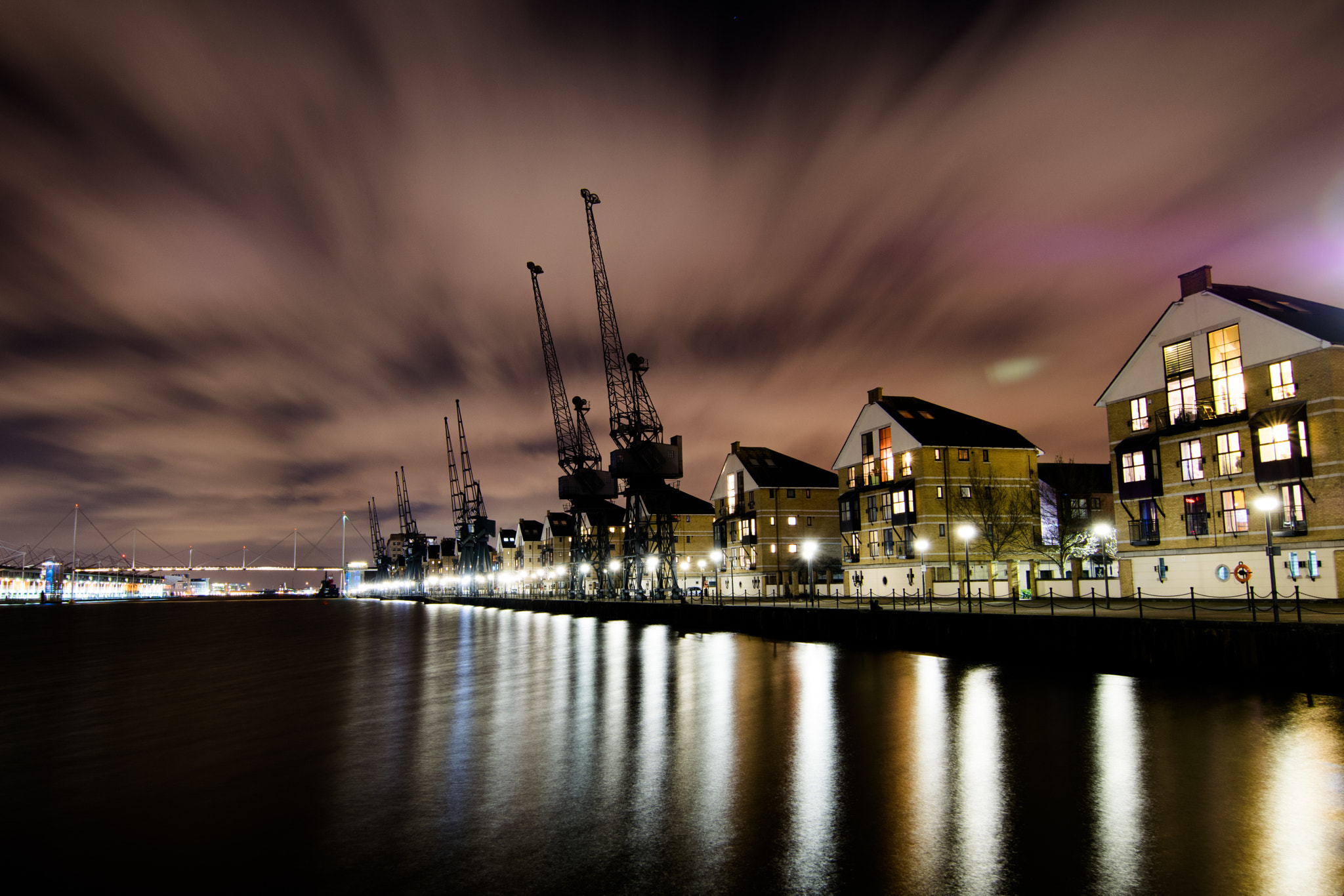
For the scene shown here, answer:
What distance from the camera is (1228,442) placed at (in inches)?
1467

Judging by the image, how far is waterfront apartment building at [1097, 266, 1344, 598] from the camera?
33.1m

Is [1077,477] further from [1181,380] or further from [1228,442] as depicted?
[1228,442]

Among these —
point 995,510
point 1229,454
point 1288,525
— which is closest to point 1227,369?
point 1229,454

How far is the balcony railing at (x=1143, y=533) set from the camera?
4006 cm

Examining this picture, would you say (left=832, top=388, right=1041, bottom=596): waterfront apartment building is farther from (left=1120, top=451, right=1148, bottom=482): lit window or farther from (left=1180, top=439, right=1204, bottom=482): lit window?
(left=1180, top=439, right=1204, bottom=482): lit window

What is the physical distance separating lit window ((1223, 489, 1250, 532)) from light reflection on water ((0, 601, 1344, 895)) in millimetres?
15205

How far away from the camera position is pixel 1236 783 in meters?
14.1

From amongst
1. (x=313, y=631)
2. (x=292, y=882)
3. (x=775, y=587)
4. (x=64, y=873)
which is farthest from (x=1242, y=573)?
(x=313, y=631)

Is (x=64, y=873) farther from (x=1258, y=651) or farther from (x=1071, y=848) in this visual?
(x=1258, y=651)

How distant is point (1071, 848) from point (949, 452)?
49.7 m

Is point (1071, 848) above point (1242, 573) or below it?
below

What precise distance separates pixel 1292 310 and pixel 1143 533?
13.1 m

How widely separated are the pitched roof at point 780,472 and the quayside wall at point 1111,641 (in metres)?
32.2

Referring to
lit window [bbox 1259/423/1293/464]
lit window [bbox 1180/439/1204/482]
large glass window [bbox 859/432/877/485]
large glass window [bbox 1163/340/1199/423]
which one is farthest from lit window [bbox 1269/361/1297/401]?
large glass window [bbox 859/432/877/485]
